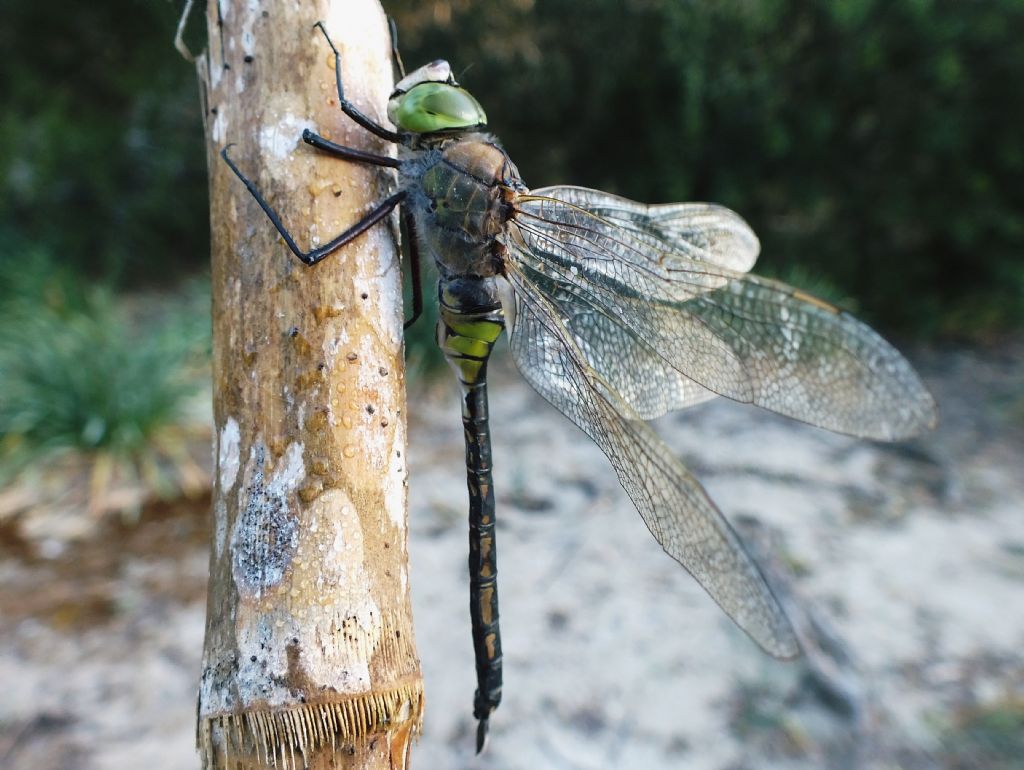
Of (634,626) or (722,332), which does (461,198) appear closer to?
(722,332)

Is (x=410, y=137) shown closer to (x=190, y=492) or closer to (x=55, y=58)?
(x=190, y=492)

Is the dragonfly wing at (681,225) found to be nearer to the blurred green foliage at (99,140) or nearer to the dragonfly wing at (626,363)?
the dragonfly wing at (626,363)

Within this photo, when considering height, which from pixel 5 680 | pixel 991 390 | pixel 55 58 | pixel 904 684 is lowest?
pixel 904 684

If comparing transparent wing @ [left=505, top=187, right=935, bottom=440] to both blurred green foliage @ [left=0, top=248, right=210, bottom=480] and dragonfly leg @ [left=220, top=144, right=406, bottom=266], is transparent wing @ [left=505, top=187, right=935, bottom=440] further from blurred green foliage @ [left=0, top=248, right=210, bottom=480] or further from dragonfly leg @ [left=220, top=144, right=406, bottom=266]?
blurred green foliage @ [left=0, top=248, right=210, bottom=480]

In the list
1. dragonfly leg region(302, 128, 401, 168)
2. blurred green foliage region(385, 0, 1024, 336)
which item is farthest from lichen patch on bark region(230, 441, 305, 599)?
blurred green foliage region(385, 0, 1024, 336)

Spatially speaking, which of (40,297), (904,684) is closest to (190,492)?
(40,297)

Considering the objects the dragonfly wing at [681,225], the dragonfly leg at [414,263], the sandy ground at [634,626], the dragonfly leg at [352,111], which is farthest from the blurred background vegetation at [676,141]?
the dragonfly leg at [352,111]
